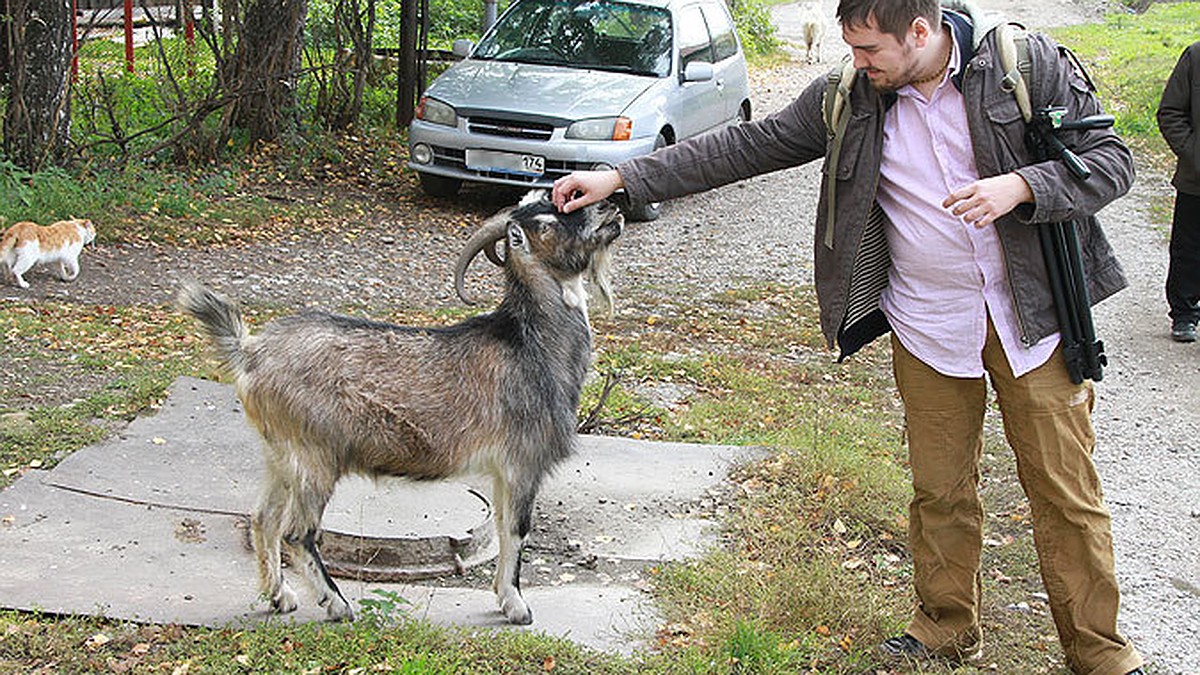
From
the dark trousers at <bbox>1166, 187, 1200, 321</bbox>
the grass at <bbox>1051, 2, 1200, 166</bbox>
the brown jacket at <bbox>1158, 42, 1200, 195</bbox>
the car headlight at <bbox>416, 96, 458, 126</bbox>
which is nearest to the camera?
the brown jacket at <bbox>1158, 42, 1200, 195</bbox>

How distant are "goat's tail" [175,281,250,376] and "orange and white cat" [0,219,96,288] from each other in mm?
5051

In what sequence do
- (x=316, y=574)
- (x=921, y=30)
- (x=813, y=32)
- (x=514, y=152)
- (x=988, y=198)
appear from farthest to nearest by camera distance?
(x=813, y=32) → (x=514, y=152) → (x=316, y=574) → (x=921, y=30) → (x=988, y=198)

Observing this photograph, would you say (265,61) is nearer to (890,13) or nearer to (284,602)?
(284,602)

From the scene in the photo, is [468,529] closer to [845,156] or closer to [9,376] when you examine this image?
[845,156]

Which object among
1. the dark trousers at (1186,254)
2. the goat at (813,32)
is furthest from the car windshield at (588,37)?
the goat at (813,32)

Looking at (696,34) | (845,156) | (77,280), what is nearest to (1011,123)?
(845,156)

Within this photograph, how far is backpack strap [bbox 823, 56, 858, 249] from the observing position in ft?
13.4

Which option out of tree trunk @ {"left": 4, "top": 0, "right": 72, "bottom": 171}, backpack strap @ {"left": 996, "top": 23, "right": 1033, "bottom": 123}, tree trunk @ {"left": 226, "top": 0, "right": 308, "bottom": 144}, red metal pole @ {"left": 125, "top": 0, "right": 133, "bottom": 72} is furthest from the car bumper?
backpack strap @ {"left": 996, "top": 23, "right": 1033, "bottom": 123}

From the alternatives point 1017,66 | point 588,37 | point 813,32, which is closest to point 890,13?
point 1017,66

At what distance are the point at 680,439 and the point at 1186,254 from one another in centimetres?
438

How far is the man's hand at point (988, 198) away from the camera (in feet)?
11.8

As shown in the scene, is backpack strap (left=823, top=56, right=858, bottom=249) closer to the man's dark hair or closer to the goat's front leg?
the man's dark hair

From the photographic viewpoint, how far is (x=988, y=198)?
11.8 feet

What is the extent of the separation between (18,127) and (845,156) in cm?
854
